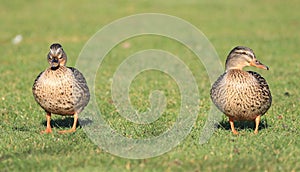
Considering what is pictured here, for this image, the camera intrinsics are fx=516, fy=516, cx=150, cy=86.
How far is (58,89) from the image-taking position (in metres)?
7.54

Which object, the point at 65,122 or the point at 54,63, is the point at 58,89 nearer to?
the point at 54,63

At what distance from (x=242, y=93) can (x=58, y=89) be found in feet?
A: 8.73

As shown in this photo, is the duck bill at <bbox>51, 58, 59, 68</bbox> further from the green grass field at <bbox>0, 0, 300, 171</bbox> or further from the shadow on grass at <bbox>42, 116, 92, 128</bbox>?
the shadow on grass at <bbox>42, 116, 92, 128</bbox>

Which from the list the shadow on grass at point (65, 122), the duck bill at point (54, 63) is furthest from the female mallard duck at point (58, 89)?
the shadow on grass at point (65, 122)

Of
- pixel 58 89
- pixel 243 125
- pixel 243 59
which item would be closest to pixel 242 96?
pixel 243 59

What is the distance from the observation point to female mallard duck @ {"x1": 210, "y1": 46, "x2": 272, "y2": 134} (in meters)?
7.33

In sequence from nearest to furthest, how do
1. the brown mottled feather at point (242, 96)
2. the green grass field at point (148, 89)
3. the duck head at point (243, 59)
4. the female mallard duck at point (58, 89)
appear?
the green grass field at point (148, 89)
the brown mottled feather at point (242, 96)
the female mallard duck at point (58, 89)
the duck head at point (243, 59)

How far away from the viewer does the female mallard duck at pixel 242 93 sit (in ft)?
24.1

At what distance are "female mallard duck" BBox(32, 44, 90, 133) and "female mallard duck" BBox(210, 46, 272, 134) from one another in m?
2.05

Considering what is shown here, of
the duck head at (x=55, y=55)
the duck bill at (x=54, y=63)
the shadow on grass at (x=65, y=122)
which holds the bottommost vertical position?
the shadow on grass at (x=65, y=122)

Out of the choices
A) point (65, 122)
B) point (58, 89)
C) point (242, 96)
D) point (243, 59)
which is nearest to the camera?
point (242, 96)

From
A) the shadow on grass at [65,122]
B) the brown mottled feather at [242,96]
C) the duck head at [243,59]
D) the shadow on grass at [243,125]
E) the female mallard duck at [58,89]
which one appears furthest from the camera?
the shadow on grass at [65,122]

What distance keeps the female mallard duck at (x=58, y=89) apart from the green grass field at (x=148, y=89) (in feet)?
1.39

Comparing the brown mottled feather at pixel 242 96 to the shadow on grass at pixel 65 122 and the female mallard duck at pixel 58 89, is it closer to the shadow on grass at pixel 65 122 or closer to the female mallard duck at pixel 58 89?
the female mallard duck at pixel 58 89
